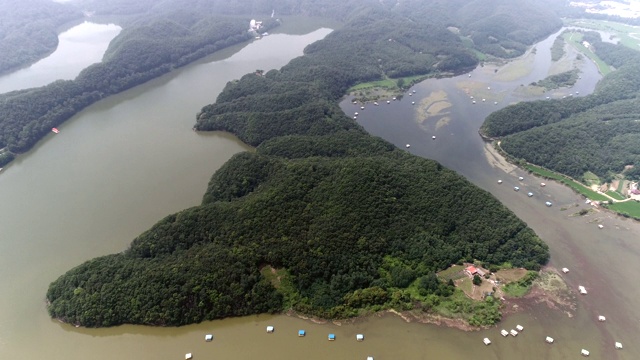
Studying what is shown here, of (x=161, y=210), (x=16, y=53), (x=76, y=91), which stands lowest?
(x=161, y=210)

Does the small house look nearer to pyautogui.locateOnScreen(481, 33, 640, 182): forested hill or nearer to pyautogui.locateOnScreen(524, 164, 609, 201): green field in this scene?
pyautogui.locateOnScreen(524, 164, 609, 201): green field

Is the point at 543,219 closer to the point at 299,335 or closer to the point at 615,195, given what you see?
the point at 615,195

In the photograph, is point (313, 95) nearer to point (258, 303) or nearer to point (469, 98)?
point (469, 98)

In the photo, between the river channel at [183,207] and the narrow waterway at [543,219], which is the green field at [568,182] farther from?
the river channel at [183,207]

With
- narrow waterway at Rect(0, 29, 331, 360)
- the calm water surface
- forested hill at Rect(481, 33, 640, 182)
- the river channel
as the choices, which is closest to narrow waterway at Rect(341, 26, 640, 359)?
the river channel

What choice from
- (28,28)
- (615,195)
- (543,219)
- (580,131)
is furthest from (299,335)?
(28,28)

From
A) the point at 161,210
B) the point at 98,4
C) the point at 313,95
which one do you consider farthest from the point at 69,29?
the point at 161,210

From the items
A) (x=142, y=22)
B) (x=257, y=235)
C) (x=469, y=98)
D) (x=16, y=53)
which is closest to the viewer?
(x=257, y=235)
